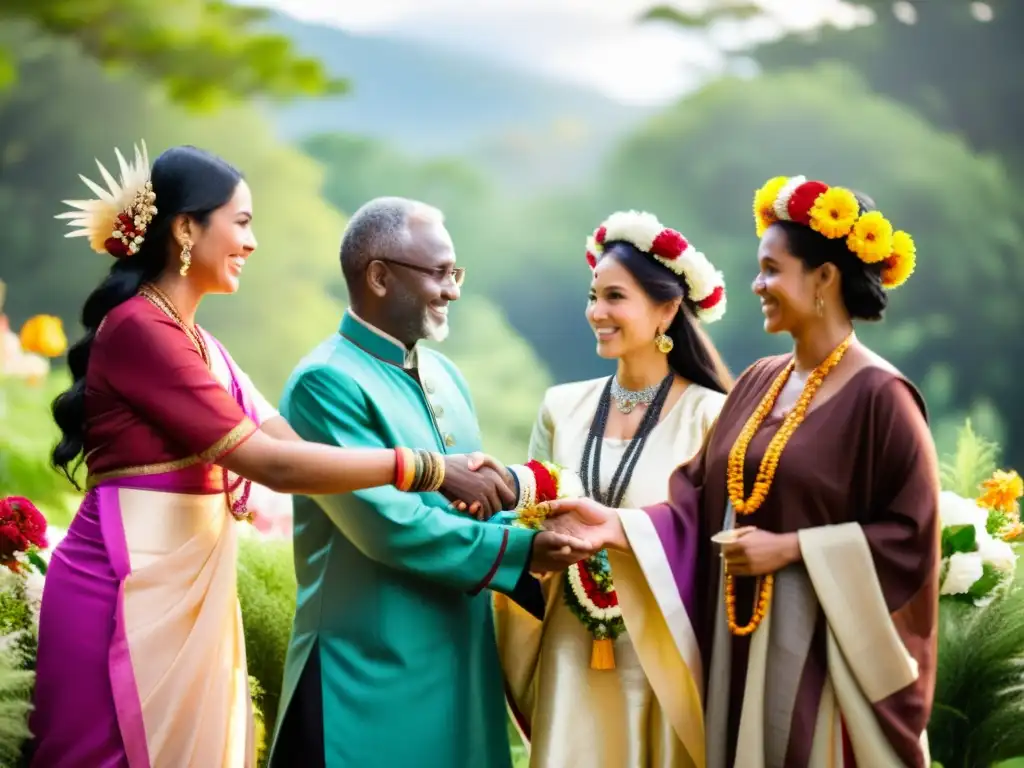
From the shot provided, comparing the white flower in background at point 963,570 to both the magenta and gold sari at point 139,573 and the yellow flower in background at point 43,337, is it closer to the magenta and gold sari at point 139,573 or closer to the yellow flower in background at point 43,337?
the magenta and gold sari at point 139,573

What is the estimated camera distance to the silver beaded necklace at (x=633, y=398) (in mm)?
3777

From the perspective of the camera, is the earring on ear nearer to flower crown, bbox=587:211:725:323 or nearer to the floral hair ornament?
the floral hair ornament

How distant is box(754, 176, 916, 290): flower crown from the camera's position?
303 centimetres

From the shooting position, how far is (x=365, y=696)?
3.22 meters

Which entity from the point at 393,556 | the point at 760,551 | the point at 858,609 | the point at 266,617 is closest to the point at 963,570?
the point at 858,609

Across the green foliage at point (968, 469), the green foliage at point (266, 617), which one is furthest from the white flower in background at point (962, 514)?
the green foliage at point (266, 617)

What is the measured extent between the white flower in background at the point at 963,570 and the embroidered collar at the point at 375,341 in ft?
5.62

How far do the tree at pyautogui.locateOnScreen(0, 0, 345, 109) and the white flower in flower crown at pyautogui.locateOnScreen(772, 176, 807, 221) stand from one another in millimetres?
5787

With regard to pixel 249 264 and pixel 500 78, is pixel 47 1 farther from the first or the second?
pixel 500 78

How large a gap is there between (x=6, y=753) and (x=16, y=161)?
6078 millimetres

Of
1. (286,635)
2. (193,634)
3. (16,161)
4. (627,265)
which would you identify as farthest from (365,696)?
(16,161)

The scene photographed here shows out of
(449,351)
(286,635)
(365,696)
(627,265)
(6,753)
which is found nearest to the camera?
(6,753)

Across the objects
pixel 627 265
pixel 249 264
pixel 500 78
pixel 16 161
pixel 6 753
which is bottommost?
pixel 6 753

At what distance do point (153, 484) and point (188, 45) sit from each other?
6.12 metres
